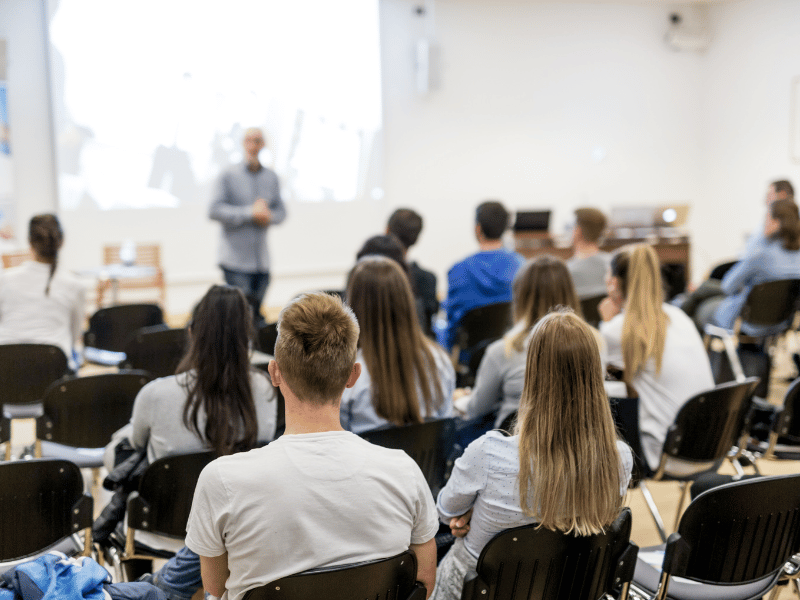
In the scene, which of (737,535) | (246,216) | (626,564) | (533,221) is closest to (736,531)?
(737,535)

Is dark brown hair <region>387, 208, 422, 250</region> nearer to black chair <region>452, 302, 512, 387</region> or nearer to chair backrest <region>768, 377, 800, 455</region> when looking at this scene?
black chair <region>452, 302, 512, 387</region>

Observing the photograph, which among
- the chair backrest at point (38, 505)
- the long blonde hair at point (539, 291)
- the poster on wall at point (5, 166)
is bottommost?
→ the chair backrest at point (38, 505)

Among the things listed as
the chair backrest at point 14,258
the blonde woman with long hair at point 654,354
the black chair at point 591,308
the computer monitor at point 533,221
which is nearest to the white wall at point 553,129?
the chair backrest at point 14,258

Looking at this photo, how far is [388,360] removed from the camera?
2.36 m

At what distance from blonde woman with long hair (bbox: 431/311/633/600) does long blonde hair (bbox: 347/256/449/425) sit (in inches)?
27.0

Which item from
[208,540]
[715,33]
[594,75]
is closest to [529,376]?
[208,540]

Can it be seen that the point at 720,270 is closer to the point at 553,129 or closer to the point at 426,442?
the point at 553,129

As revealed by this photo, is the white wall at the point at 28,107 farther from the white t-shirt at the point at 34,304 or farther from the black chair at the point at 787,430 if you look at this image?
the black chair at the point at 787,430

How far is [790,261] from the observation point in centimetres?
466

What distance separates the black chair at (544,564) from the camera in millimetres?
1546

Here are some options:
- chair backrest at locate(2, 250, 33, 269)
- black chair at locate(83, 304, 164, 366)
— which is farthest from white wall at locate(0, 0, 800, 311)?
black chair at locate(83, 304, 164, 366)

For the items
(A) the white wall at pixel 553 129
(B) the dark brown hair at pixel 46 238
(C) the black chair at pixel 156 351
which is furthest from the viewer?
(A) the white wall at pixel 553 129

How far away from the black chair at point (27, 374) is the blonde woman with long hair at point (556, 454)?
7.54 feet

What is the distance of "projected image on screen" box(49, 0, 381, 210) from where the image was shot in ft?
22.8
